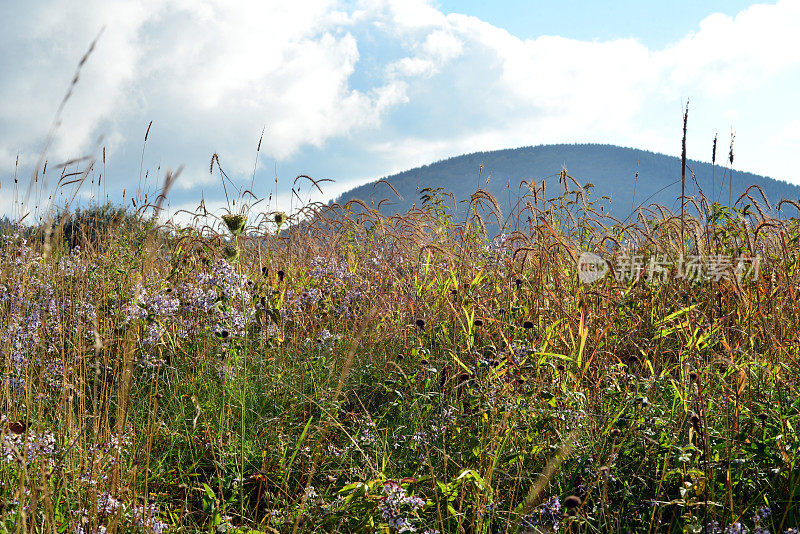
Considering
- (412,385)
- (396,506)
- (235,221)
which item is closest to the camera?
(396,506)

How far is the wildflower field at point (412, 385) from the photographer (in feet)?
5.57

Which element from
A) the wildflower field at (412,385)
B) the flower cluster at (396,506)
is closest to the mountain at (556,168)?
the wildflower field at (412,385)

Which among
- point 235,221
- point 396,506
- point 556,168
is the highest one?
point 556,168

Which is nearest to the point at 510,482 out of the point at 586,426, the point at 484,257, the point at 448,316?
the point at 586,426

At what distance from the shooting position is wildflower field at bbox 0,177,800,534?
1.70 meters

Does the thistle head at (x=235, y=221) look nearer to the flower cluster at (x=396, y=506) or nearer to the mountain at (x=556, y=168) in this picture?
the flower cluster at (x=396, y=506)

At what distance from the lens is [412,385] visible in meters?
2.44

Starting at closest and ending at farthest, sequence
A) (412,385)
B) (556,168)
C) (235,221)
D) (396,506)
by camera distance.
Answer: (396,506) < (412,385) < (235,221) < (556,168)

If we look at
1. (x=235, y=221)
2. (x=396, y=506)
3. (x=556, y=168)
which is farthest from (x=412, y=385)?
(x=556, y=168)

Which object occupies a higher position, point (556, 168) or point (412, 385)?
point (556, 168)

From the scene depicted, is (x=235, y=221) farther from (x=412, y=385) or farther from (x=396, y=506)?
(x=396, y=506)

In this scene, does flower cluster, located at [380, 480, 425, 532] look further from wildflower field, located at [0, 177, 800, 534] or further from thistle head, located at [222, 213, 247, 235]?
thistle head, located at [222, 213, 247, 235]

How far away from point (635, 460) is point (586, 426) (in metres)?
0.19

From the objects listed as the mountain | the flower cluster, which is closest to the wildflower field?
the flower cluster
